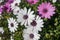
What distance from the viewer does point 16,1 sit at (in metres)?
1.93

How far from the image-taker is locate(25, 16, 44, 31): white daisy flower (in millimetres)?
1683

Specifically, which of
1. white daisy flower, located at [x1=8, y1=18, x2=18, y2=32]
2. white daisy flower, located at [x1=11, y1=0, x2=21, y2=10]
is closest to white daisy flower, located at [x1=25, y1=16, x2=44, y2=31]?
white daisy flower, located at [x1=8, y1=18, x2=18, y2=32]

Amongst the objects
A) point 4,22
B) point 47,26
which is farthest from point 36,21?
point 4,22

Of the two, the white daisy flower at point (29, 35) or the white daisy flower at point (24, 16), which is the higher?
the white daisy flower at point (24, 16)

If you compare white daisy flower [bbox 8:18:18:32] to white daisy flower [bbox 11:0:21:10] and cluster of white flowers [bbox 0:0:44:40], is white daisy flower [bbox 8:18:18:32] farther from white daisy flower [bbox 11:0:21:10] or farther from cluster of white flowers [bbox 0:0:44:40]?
white daisy flower [bbox 11:0:21:10]

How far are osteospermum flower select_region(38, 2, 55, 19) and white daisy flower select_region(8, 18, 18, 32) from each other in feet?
0.72

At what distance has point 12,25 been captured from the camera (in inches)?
74.1

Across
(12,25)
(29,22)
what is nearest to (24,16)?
(29,22)

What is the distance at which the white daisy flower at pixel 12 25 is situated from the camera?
5.97 ft

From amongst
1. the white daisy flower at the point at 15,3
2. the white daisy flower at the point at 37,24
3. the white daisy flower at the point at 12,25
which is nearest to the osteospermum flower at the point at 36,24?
Result: the white daisy flower at the point at 37,24

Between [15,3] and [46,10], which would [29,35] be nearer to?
[46,10]

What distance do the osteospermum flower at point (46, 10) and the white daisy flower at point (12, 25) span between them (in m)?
0.22

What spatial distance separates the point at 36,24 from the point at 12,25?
0.25 metres

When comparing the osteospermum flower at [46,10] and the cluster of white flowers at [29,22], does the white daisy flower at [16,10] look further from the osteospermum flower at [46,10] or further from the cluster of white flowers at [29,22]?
the osteospermum flower at [46,10]
